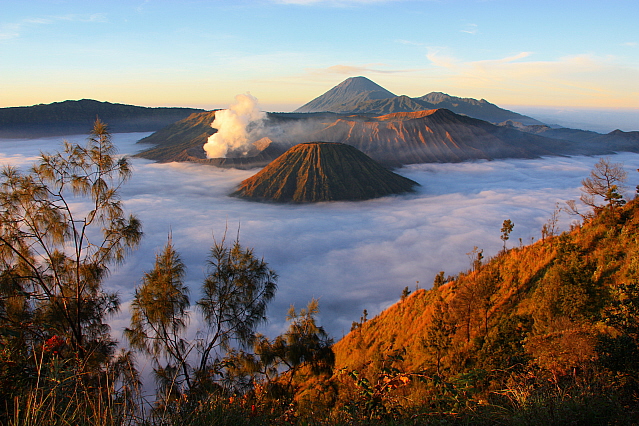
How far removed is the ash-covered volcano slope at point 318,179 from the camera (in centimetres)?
8606

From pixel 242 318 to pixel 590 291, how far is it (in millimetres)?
11886

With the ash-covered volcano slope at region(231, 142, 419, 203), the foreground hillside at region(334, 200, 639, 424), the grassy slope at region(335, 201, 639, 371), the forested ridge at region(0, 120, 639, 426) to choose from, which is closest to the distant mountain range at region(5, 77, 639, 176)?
the ash-covered volcano slope at region(231, 142, 419, 203)

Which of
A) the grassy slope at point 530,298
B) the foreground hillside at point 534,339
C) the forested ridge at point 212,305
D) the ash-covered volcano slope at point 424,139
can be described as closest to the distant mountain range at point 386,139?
the ash-covered volcano slope at point 424,139

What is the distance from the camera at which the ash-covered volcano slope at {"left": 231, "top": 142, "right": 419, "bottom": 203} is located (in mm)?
86062

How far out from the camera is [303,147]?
3558 inches

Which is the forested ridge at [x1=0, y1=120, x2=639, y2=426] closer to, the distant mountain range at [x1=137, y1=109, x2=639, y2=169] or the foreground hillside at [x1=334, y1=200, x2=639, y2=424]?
the foreground hillside at [x1=334, y1=200, x2=639, y2=424]

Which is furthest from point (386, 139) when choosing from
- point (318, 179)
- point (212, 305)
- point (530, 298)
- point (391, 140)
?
point (212, 305)

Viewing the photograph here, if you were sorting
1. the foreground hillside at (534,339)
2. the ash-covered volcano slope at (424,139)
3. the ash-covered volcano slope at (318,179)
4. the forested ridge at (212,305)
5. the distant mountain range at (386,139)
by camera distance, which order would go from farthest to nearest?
1. the ash-covered volcano slope at (424,139)
2. the distant mountain range at (386,139)
3. the ash-covered volcano slope at (318,179)
4. the forested ridge at (212,305)
5. the foreground hillside at (534,339)

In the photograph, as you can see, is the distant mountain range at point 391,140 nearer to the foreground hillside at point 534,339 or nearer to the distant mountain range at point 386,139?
the distant mountain range at point 386,139

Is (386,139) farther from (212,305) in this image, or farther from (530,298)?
(212,305)

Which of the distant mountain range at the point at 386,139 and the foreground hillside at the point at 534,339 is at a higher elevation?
the distant mountain range at the point at 386,139

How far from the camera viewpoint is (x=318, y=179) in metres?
87.6

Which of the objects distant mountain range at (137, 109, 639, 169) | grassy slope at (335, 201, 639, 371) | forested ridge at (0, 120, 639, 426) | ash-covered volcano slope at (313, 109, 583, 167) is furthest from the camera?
ash-covered volcano slope at (313, 109, 583, 167)

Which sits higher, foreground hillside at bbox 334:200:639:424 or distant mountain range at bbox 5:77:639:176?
distant mountain range at bbox 5:77:639:176
